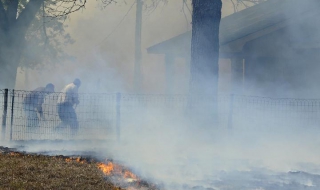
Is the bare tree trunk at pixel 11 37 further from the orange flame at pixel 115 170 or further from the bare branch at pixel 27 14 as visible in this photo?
the orange flame at pixel 115 170

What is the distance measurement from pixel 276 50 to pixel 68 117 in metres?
8.98

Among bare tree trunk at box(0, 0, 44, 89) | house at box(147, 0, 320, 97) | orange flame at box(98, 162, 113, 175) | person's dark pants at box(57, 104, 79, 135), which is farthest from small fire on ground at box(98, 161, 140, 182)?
house at box(147, 0, 320, 97)

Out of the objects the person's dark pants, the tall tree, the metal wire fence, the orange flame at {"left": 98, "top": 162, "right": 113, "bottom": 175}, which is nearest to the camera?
the orange flame at {"left": 98, "top": 162, "right": 113, "bottom": 175}

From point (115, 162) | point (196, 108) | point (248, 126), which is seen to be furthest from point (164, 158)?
point (248, 126)

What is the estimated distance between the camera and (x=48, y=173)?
6.70 m

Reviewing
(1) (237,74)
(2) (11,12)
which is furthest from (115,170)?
(1) (237,74)

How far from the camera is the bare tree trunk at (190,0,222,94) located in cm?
1129

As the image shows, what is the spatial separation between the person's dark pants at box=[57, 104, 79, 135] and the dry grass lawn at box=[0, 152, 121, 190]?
4.06 m

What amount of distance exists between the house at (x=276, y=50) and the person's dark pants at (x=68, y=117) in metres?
6.75

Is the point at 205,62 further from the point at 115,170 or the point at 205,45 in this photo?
the point at 115,170

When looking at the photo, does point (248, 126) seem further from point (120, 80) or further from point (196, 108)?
point (120, 80)

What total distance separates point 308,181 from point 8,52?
457 inches

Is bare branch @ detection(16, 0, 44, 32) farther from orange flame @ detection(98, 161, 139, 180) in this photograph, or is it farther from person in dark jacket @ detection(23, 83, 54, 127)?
orange flame @ detection(98, 161, 139, 180)

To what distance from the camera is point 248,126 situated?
13.0 metres
